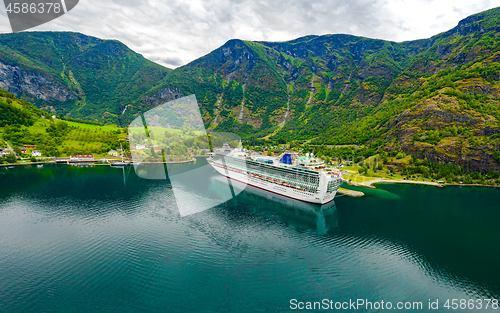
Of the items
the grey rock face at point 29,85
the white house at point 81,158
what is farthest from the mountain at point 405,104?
the white house at point 81,158

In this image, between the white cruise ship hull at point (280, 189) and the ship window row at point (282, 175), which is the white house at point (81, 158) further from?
the ship window row at point (282, 175)

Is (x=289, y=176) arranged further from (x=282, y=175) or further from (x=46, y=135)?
(x=46, y=135)

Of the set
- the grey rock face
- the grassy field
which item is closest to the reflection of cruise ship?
the grassy field

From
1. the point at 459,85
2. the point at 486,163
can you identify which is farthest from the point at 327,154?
the point at 459,85

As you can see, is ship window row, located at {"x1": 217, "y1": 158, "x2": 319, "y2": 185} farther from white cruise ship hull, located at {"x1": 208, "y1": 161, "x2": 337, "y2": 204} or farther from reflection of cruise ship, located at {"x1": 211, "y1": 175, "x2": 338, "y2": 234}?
reflection of cruise ship, located at {"x1": 211, "y1": 175, "x2": 338, "y2": 234}

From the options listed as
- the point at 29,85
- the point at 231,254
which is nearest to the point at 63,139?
the point at 231,254

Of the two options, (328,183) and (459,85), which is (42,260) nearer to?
(328,183)
